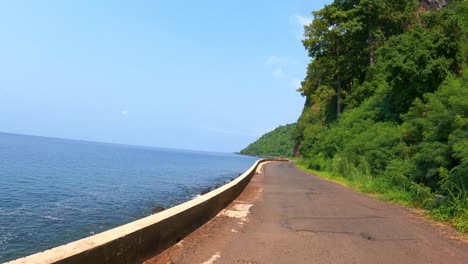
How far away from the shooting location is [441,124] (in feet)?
43.8

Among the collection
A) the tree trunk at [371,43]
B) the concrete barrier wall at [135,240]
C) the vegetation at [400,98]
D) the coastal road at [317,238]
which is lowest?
the coastal road at [317,238]

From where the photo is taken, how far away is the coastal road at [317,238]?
22.3 ft

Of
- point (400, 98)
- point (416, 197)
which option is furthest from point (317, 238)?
point (400, 98)

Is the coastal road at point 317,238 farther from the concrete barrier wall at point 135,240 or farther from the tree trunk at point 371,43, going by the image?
the tree trunk at point 371,43

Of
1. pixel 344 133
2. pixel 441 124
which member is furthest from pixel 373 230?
pixel 344 133

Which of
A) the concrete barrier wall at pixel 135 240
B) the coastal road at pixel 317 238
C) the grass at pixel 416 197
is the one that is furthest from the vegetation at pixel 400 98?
the concrete barrier wall at pixel 135 240

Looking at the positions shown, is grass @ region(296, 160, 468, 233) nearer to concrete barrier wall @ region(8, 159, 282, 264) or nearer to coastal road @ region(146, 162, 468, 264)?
coastal road @ region(146, 162, 468, 264)

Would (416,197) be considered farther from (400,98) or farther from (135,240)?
(400,98)

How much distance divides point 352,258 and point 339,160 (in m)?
23.6

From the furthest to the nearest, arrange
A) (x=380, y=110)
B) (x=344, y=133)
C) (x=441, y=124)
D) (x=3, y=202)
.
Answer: (x=344, y=133)
(x=380, y=110)
(x=3, y=202)
(x=441, y=124)

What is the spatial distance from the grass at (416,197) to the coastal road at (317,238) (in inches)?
19.1

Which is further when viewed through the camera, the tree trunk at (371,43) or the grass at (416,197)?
the tree trunk at (371,43)

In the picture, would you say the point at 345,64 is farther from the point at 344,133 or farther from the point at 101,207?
the point at 101,207

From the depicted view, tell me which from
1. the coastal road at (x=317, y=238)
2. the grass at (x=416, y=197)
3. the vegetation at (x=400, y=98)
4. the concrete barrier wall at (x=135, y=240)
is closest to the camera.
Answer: the concrete barrier wall at (x=135, y=240)
